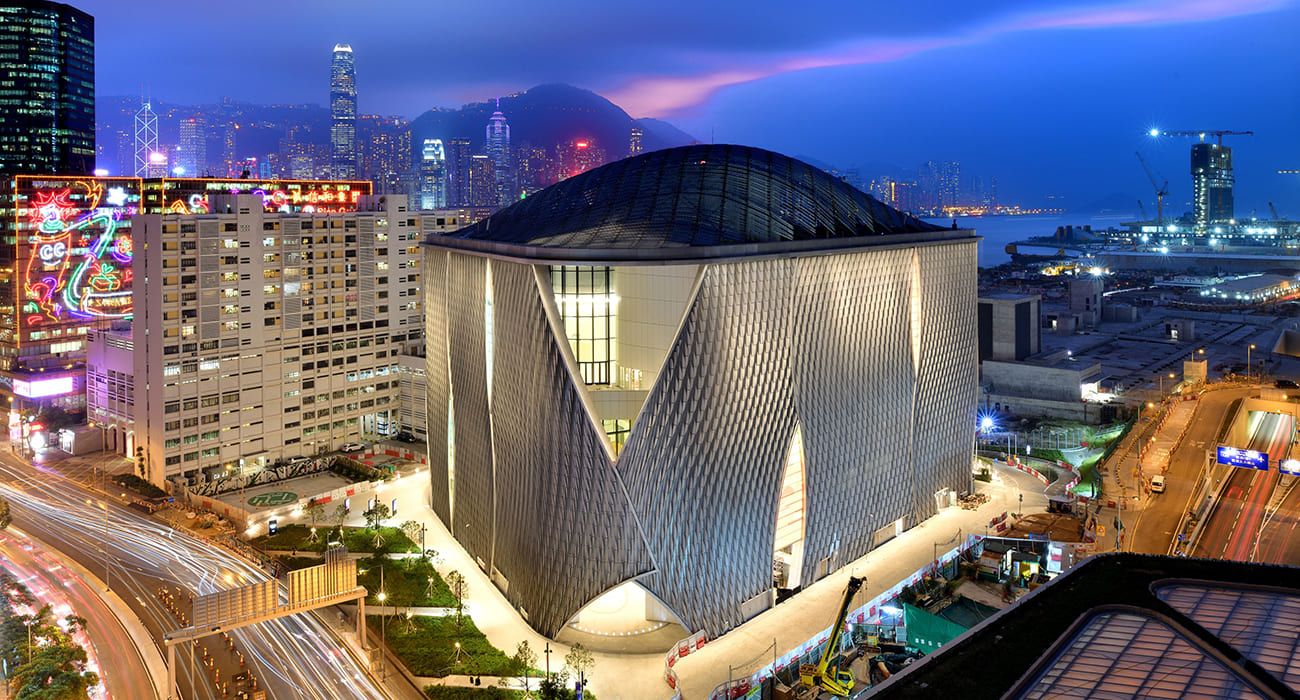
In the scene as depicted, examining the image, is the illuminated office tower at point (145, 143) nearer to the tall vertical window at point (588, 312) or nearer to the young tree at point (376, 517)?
the young tree at point (376, 517)

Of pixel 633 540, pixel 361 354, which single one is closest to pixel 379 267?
pixel 361 354

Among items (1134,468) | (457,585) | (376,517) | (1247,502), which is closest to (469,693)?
(457,585)

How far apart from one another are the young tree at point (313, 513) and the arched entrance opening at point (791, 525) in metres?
27.4

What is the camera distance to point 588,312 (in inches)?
1781

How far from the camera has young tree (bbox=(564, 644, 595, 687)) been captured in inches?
1471

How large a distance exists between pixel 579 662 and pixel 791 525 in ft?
44.8

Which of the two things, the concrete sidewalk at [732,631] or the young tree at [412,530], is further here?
the young tree at [412,530]

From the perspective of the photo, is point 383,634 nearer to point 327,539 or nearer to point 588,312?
point 327,539

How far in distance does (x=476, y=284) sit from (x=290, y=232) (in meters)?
28.5

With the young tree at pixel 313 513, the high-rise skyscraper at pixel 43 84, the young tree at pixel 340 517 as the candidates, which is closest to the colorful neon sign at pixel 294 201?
the young tree at pixel 313 513

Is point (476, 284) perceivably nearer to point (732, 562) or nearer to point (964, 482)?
point (732, 562)

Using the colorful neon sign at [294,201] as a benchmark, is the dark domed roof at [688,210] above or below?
below

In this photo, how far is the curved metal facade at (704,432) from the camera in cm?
4056

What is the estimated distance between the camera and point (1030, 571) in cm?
4719
